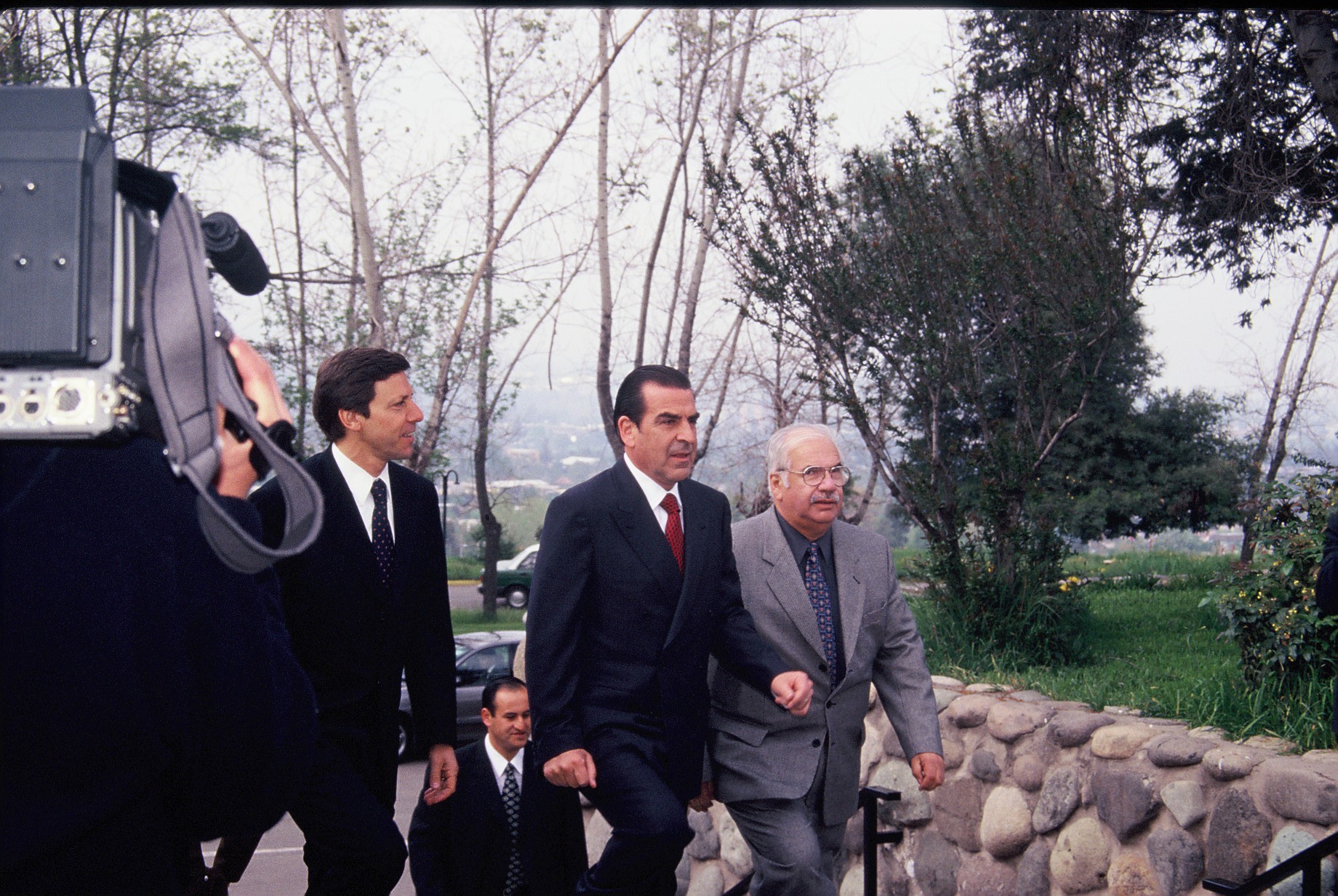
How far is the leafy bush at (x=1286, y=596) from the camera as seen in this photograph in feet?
17.9

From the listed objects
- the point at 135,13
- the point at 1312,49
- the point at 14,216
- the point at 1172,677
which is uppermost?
the point at 135,13

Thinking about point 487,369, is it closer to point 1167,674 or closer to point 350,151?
point 350,151

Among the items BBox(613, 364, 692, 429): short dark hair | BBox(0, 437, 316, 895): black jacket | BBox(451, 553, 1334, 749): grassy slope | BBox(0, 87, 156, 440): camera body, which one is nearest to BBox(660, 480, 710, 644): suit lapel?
BBox(613, 364, 692, 429): short dark hair

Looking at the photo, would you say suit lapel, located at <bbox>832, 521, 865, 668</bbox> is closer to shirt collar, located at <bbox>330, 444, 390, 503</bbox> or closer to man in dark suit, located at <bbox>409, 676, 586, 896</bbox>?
man in dark suit, located at <bbox>409, 676, 586, 896</bbox>

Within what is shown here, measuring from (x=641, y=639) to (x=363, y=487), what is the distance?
1.04 m

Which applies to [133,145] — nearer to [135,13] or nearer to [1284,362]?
[135,13]

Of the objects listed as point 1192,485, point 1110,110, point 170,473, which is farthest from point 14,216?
point 1192,485

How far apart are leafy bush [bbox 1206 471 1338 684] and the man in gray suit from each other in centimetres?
219

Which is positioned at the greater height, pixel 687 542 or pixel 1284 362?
pixel 1284 362

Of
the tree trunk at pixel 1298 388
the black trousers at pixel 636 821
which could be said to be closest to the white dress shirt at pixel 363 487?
the black trousers at pixel 636 821

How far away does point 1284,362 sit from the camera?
2009 centimetres

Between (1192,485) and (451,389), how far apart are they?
1482cm

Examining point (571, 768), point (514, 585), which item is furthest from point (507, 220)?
point (514, 585)

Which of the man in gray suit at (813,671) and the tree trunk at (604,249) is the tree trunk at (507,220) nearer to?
the tree trunk at (604,249)
